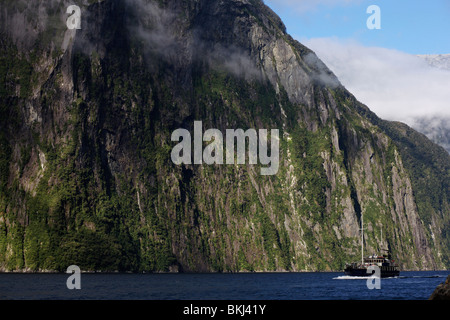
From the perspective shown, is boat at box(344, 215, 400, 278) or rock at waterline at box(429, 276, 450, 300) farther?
boat at box(344, 215, 400, 278)

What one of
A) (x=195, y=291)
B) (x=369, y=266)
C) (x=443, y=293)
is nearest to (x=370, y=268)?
(x=369, y=266)

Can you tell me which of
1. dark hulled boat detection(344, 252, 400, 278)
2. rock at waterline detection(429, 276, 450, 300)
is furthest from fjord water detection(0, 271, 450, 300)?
dark hulled boat detection(344, 252, 400, 278)

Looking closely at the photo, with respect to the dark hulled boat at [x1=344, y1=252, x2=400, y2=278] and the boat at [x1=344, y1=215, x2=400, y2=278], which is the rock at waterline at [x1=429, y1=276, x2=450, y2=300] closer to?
the boat at [x1=344, y1=215, x2=400, y2=278]

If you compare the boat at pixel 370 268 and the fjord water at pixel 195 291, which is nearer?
the fjord water at pixel 195 291

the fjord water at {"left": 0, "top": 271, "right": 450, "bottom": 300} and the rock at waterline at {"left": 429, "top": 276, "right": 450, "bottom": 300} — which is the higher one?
the rock at waterline at {"left": 429, "top": 276, "right": 450, "bottom": 300}

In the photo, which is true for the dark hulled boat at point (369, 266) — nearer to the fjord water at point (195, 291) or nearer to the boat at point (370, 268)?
the boat at point (370, 268)

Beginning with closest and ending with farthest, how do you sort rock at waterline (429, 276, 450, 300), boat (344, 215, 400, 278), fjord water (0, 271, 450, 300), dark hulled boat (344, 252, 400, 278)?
rock at waterline (429, 276, 450, 300)
fjord water (0, 271, 450, 300)
boat (344, 215, 400, 278)
dark hulled boat (344, 252, 400, 278)

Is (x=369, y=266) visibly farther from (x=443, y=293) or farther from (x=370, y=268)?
(x=443, y=293)

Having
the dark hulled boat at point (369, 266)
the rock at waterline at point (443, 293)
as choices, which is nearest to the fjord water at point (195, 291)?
the rock at waterline at point (443, 293)

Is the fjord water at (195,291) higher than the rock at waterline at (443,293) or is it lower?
lower

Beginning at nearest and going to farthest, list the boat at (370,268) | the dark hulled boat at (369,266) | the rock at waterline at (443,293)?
the rock at waterline at (443,293) < the boat at (370,268) < the dark hulled boat at (369,266)

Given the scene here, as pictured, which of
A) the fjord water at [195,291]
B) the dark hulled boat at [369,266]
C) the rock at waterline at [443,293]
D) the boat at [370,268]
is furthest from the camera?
the dark hulled boat at [369,266]

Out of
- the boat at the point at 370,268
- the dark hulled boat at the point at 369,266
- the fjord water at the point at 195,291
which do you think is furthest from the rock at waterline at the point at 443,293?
the dark hulled boat at the point at 369,266

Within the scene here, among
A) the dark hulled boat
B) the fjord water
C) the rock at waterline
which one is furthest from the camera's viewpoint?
the dark hulled boat
